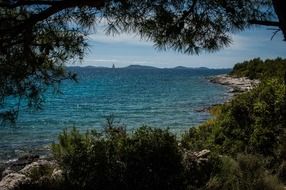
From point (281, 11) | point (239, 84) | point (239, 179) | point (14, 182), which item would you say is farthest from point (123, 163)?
point (239, 84)

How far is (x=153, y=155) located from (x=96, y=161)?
0.86 metres

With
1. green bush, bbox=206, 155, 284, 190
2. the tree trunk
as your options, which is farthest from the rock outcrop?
the tree trunk

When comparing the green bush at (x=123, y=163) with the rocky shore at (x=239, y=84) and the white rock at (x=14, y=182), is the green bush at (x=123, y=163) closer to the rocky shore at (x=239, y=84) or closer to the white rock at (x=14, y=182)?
the white rock at (x=14, y=182)

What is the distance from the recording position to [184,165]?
775 cm

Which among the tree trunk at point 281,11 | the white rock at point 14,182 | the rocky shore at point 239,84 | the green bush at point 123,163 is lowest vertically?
the rocky shore at point 239,84

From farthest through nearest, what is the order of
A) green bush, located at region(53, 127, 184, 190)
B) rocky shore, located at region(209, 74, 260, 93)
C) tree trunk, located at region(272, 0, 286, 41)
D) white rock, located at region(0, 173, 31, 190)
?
rocky shore, located at region(209, 74, 260, 93) < white rock, located at region(0, 173, 31, 190) < green bush, located at region(53, 127, 184, 190) < tree trunk, located at region(272, 0, 286, 41)

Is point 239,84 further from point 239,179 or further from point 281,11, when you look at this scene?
point 281,11

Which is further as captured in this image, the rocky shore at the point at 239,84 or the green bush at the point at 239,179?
the rocky shore at the point at 239,84

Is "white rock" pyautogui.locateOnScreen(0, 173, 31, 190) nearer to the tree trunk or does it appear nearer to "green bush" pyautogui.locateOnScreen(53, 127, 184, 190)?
"green bush" pyautogui.locateOnScreen(53, 127, 184, 190)

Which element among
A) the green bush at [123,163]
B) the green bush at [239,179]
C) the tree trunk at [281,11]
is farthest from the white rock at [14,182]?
the tree trunk at [281,11]

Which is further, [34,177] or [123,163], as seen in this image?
[34,177]

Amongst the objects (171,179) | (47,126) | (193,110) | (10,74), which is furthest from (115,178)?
(193,110)

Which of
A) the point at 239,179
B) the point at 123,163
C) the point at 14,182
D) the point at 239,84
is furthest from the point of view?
the point at 239,84

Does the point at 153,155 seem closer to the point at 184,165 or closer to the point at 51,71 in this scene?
the point at 184,165
